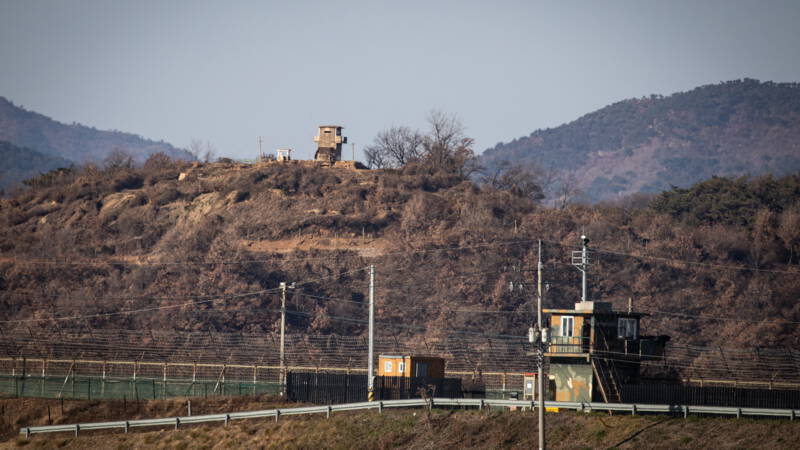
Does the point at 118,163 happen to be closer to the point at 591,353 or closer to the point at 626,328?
the point at 626,328

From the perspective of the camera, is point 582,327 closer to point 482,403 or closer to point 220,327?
point 482,403

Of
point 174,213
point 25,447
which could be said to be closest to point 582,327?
point 25,447

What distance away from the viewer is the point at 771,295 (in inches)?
4151

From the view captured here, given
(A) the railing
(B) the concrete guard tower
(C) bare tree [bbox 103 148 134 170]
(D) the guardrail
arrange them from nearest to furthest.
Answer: (D) the guardrail → (A) the railing → (B) the concrete guard tower → (C) bare tree [bbox 103 148 134 170]

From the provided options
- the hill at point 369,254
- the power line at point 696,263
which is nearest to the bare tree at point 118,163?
the hill at point 369,254

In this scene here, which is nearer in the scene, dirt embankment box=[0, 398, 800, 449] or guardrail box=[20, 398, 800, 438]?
dirt embankment box=[0, 398, 800, 449]

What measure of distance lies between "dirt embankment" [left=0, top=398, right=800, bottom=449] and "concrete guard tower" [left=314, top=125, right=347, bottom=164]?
7663cm

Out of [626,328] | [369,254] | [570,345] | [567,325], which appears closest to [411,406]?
[570,345]

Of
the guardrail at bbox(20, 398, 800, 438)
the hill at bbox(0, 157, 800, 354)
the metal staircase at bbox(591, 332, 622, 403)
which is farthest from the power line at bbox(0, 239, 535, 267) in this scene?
the metal staircase at bbox(591, 332, 622, 403)

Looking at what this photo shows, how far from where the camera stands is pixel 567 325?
58.4 metres

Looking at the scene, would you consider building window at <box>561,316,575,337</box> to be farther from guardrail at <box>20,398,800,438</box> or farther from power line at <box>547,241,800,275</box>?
power line at <box>547,241,800,275</box>

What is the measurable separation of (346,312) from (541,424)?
2294 inches

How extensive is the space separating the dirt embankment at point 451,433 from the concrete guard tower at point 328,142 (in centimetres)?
7663

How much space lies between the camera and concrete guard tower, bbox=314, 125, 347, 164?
137m
